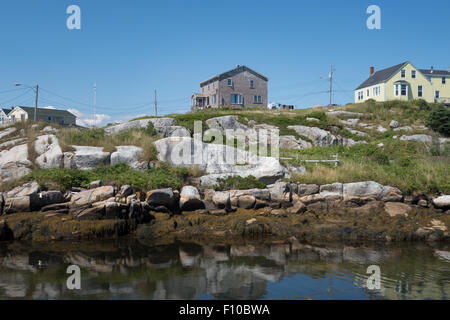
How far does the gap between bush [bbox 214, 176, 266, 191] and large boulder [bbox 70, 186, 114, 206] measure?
440 centimetres

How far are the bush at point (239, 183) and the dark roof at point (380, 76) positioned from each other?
3675 centimetres

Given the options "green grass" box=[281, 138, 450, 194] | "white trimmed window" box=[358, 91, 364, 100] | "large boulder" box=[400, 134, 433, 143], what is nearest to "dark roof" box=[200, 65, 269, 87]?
"white trimmed window" box=[358, 91, 364, 100]

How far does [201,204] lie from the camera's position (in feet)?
47.3

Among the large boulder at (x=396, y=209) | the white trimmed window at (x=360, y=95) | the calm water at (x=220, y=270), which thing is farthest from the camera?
the white trimmed window at (x=360, y=95)

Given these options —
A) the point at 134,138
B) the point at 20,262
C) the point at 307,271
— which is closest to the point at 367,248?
the point at 307,271

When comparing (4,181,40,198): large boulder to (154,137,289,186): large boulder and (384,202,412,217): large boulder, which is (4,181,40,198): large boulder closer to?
(154,137,289,186): large boulder

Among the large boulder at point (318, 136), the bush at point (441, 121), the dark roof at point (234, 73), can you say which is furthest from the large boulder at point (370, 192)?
the dark roof at point (234, 73)

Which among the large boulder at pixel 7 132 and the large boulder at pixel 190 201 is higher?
the large boulder at pixel 7 132

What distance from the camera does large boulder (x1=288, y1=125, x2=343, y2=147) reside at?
26.9m

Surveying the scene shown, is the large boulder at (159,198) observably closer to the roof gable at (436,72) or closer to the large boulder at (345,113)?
A: the large boulder at (345,113)

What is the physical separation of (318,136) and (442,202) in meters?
13.4

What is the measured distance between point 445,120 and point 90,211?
86.0 feet

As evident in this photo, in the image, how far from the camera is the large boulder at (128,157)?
650 inches
